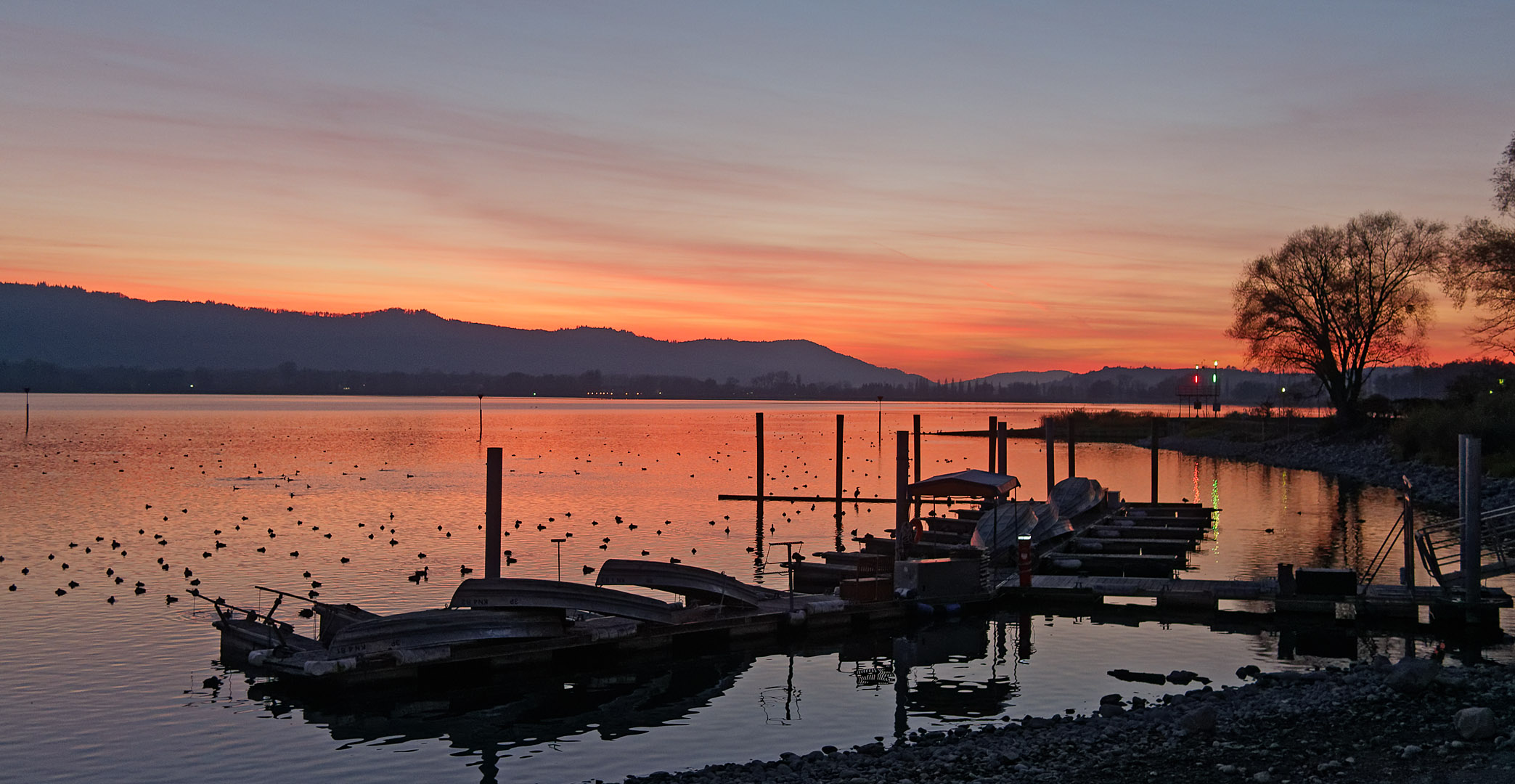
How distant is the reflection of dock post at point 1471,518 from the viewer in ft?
76.7

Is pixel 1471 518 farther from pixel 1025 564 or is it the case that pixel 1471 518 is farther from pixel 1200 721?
pixel 1200 721

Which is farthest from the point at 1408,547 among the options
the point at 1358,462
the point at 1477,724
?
the point at 1358,462

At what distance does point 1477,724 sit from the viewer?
13617 mm

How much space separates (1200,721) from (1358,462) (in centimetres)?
6815

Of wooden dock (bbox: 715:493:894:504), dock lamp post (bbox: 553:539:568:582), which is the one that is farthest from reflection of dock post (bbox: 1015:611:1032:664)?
wooden dock (bbox: 715:493:894:504)

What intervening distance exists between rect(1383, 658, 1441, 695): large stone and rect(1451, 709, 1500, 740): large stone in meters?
2.33

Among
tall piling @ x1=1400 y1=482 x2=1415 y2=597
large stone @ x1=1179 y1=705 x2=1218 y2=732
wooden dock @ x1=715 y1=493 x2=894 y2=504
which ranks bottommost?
wooden dock @ x1=715 y1=493 x2=894 y2=504

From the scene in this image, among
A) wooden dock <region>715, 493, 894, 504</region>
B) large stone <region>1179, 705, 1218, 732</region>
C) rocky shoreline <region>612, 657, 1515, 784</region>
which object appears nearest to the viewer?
rocky shoreline <region>612, 657, 1515, 784</region>

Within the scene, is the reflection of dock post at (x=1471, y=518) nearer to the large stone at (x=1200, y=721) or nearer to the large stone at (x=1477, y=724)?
the large stone at (x=1477, y=724)

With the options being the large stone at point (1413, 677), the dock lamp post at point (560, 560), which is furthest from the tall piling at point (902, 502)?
the large stone at point (1413, 677)

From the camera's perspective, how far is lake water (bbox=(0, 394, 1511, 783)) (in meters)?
17.4

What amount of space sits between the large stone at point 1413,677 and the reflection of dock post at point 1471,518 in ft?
27.1

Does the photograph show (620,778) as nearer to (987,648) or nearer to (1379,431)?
(987,648)

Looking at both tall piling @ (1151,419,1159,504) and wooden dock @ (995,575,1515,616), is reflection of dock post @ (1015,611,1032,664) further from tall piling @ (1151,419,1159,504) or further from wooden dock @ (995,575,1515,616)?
tall piling @ (1151,419,1159,504)
